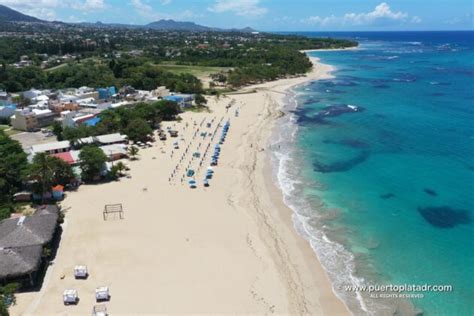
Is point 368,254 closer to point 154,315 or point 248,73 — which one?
point 154,315

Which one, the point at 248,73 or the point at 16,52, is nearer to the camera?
the point at 248,73

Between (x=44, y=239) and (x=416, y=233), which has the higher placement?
(x=44, y=239)

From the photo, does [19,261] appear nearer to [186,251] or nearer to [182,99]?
[186,251]

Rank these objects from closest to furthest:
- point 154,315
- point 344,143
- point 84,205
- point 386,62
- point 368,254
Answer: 1. point 154,315
2. point 368,254
3. point 84,205
4. point 344,143
5. point 386,62

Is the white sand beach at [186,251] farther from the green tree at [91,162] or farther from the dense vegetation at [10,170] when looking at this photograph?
the dense vegetation at [10,170]

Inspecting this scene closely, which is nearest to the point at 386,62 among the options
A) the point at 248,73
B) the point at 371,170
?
the point at 248,73

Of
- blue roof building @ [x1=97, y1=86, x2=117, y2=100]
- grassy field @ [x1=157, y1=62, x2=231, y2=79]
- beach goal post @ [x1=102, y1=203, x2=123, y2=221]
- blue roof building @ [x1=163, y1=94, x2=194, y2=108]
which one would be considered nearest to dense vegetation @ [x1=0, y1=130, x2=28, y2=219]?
beach goal post @ [x1=102, y1=203, x2=123, y2=221]

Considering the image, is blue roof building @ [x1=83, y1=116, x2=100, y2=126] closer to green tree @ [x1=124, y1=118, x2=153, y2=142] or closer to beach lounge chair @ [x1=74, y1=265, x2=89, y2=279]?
green tree @ [x1=124, y1=118, x2=153, y2=142]

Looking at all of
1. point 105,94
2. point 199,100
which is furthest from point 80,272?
point 105,94
